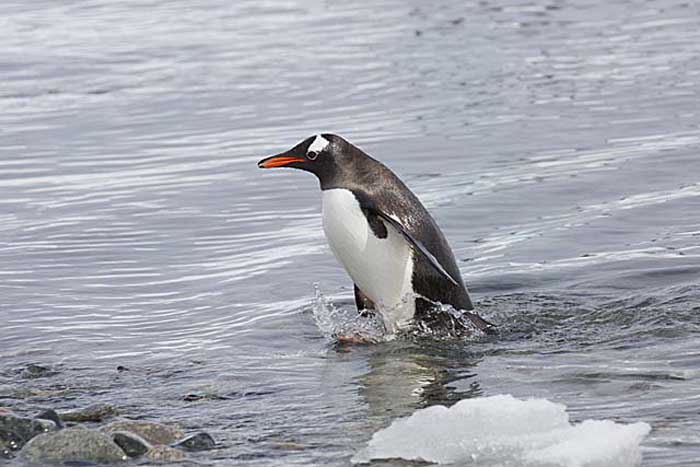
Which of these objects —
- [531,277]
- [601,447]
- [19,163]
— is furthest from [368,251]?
[19,163]

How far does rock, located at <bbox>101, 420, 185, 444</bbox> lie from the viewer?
5.76 meters

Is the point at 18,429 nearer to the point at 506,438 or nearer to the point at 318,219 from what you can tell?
the point at 506,438

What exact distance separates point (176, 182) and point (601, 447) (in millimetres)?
7778

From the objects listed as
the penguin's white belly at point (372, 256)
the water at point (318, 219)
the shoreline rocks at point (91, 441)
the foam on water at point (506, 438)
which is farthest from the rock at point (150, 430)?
the penguin's white belly at point (372, 256)

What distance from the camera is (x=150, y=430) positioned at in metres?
5.81

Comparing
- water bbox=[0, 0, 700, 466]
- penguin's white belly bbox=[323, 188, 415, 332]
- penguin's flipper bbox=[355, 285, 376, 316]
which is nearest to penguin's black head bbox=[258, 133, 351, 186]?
penguin's white belly bbox=[323, 188, 415, 332]

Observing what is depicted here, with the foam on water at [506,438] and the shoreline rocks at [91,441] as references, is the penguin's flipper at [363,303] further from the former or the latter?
the foam on water at [506,438]

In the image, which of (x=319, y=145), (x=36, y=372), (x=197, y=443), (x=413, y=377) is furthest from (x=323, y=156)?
(x=197, y=443)

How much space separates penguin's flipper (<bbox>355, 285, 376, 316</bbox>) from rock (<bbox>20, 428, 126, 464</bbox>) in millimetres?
2901

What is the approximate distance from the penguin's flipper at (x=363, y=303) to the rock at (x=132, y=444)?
282cm

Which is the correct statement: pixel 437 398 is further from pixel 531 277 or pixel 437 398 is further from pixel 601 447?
pixel 531 277

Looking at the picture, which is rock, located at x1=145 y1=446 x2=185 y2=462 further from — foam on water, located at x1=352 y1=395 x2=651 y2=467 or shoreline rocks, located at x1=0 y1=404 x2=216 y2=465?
foam on water, located at x1=352 y1=395 x2=651 y2=467

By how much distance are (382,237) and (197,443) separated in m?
2.58

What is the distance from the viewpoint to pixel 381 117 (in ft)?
49.0
